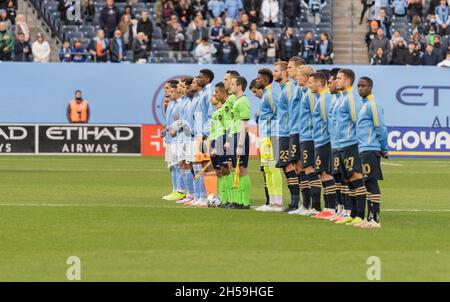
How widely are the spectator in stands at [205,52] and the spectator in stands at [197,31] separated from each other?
2.53 feet

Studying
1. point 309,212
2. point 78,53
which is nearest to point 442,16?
point 78,53

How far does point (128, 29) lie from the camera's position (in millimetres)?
42625

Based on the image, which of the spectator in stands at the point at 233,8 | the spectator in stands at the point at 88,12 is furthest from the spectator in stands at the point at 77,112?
the spectator in stands at the point at 233,8

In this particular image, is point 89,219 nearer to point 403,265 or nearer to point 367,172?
point 367,172

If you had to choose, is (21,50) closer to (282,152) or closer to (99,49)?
(99,49)

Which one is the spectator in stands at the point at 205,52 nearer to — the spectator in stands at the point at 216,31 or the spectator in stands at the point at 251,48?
the spectator in stands at the point at 216,31

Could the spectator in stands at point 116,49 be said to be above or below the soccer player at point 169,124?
above

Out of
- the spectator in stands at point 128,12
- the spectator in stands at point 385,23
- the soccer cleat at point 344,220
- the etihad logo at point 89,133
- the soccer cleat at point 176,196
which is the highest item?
the spectator in stands at point 128,12

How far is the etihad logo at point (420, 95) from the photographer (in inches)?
1657

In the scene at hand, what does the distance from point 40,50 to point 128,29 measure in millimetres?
3147

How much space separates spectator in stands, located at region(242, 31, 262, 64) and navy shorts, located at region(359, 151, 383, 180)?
24.8m

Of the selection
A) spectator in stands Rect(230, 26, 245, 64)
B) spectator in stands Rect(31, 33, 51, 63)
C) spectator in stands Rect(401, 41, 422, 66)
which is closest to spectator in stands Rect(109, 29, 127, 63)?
→ spectator in stands Rect(31, 33, 51, 63)

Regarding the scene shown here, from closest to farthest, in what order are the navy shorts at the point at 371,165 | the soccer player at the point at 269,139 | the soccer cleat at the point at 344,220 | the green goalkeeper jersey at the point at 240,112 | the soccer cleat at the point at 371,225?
the navy shorts at the point at 371,165
the soccer cleat at the point at 371,225
the soccer cleat at the point at 344,220
the soccer player at the point at 269,139
the green goalkeeper jersey at the point at 240,112

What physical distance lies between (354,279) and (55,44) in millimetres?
32689
